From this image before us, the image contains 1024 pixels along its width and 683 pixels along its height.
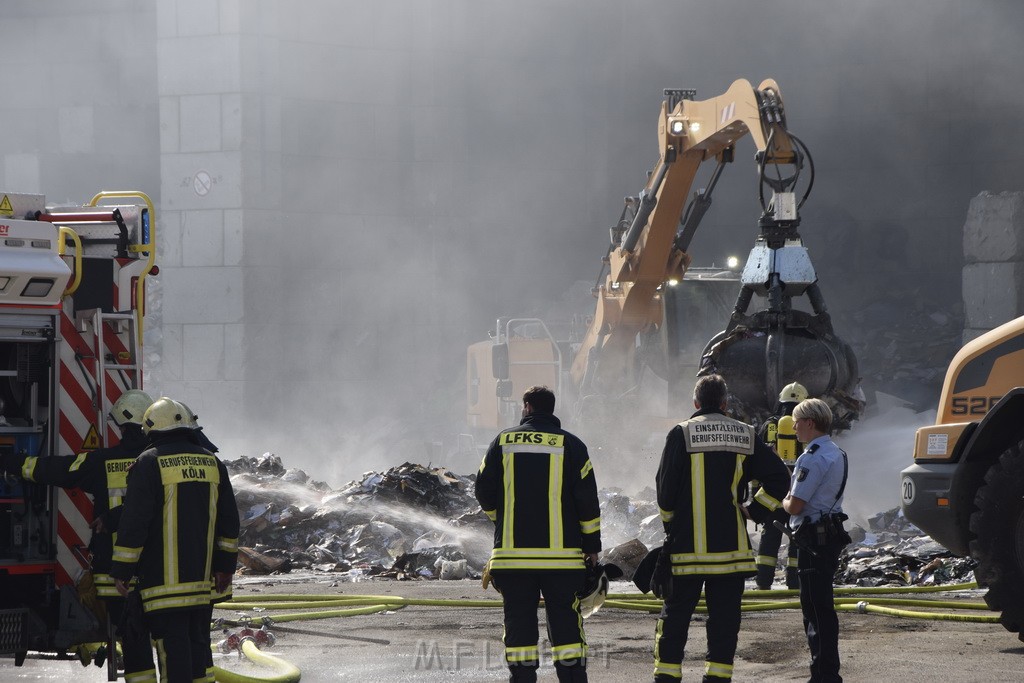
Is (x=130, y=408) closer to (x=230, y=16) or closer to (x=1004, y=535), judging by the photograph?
(x=1004, y=535)

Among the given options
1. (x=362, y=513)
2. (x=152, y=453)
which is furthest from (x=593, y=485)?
(x=362, y=513)

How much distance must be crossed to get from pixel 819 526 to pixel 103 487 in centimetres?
320

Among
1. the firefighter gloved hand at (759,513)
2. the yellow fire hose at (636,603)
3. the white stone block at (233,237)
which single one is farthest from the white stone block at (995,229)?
the firefighter gloved hand at (759,513)

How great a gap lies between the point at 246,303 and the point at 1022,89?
1507 cm

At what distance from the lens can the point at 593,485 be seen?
17.2 ft

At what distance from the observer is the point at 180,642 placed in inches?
201

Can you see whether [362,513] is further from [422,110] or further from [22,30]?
[22,30]

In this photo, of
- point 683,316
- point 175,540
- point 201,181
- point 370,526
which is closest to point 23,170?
point 201,181

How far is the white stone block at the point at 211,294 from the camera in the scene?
915 inches

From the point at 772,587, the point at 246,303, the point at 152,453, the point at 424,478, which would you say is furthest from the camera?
the point at 246,303

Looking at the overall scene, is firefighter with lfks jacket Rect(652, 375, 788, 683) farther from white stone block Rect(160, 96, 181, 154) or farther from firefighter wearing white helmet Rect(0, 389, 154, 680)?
white stone block Rect(160, 96, 181, 154)

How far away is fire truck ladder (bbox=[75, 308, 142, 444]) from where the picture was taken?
19.7ft

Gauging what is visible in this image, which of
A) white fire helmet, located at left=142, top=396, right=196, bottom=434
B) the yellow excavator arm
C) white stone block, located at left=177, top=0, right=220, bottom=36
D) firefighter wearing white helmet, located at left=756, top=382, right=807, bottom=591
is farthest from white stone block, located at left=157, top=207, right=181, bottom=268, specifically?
white fire helmet, located at left=142, top=396, right=196, bottom=434

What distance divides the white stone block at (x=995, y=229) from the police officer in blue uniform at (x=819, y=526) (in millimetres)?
15354
